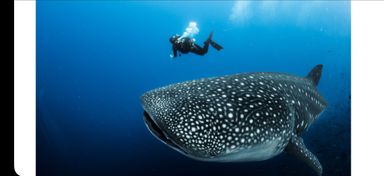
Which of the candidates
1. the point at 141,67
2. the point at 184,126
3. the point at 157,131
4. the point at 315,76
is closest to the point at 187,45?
the point at 315,76

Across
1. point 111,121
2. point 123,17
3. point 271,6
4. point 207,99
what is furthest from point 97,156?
point 207,99

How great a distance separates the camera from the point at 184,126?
1.97 m

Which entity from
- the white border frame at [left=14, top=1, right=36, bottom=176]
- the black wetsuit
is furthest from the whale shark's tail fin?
the white border frame at [left=14, top=1, right=36, bottom=176]

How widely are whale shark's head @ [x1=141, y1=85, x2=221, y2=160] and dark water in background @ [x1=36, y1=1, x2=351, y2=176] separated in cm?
439

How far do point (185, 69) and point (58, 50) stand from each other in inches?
179

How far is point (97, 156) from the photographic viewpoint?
8047 millimetres

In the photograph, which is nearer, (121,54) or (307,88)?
(307,88)

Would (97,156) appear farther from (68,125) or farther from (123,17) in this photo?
A: (123,17)

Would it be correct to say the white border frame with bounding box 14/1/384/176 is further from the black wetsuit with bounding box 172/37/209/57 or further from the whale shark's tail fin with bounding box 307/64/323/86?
the black wetsuit with bounding box 172/37/209/57

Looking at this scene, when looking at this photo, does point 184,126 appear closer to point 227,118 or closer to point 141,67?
point 227,118

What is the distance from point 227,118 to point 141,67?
9016 millimetres

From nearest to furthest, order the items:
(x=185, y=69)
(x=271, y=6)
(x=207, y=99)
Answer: (x=207, y=99) → (x=271, y=6) → (x=185, y=69)
